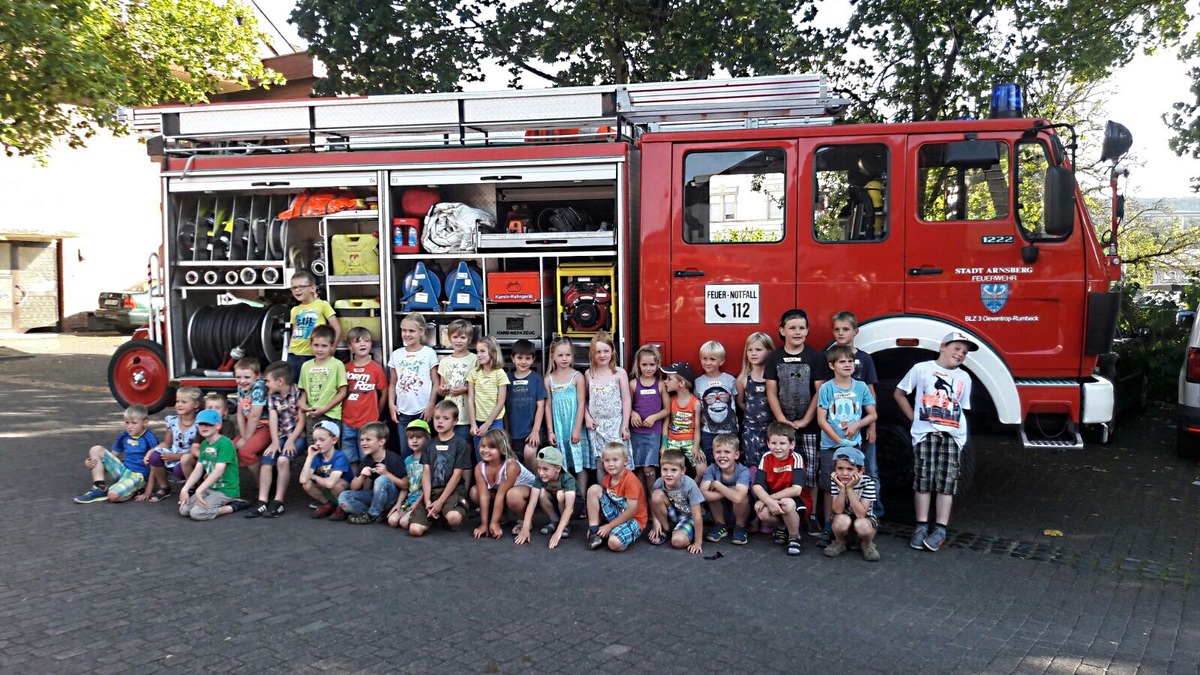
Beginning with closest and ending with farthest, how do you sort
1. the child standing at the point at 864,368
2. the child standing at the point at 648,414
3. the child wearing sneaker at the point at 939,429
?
the child wearing sneaker at the point at 939,429 → the child standing at the point at 864,368 → the child standing at the point at 648,414

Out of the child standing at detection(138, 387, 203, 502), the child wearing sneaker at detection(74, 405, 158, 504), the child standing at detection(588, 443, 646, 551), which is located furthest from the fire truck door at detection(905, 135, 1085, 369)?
the child wearing sneaker at detection(74, 405, 158, 504)

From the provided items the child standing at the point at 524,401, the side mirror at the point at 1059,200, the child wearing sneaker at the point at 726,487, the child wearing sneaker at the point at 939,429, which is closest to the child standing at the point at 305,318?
the child standing at the point at 524,401

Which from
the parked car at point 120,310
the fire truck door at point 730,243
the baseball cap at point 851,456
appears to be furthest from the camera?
the parked car at point 120,310

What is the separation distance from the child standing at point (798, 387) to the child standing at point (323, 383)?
3259 mm

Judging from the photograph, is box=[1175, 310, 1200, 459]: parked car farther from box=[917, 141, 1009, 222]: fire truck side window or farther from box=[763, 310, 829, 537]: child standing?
box=[763, 310, 829, 537]: child standing

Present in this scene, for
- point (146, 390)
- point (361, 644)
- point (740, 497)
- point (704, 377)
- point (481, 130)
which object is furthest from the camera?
point (146, 390)

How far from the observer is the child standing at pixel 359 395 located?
6.93 metres

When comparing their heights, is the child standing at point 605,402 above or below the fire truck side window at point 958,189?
below

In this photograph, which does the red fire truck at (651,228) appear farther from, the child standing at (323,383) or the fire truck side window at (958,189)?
the child standing at (323,383)

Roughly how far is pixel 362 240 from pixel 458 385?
1639 mm

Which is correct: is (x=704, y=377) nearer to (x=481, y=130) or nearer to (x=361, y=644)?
(x=481, y=130)

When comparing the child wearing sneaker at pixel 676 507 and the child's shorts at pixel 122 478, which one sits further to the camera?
the child's shorts at pixel 122 478

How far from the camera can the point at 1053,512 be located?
6883mm

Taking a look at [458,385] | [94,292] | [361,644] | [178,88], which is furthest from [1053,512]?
[94,292]
